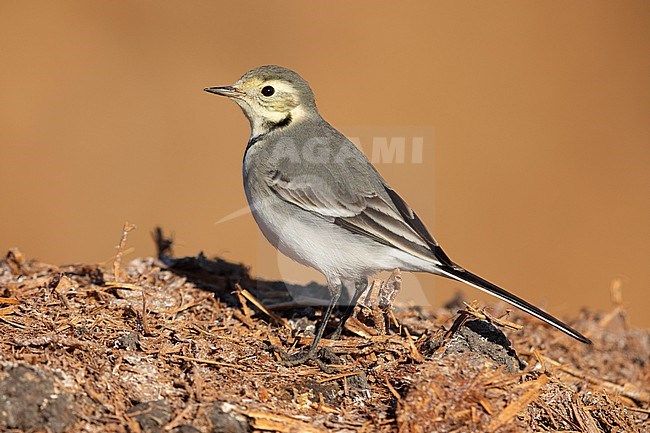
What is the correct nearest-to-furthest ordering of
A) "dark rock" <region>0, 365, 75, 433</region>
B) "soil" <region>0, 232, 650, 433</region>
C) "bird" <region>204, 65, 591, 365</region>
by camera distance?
1. "dark rock" <region>0, 365, 75, 433</region>
2. "soil" <region>0, 232, 650, 433</region>
3. "bird" <region>204, 65, 591, 365</region>

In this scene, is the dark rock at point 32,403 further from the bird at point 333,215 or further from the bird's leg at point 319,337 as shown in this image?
the bird at point 333,215

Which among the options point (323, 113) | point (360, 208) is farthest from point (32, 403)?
point (323, 113)

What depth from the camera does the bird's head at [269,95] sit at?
21.1 feet

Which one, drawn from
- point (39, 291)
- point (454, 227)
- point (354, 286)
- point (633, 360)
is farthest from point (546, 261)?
point (39, 291)

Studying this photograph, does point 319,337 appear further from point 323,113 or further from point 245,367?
point 323,113

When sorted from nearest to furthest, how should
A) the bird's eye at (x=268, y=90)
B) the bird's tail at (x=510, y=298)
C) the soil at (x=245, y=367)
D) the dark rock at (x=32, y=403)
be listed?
the dark rock at (x=32, y=403) < the soil at (x=245, y=367) < the bird's tail at (x=510, y=298) < the bird's eye at (x=268, y=90)

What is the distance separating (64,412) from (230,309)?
89.8 inches

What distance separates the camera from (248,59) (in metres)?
15.2

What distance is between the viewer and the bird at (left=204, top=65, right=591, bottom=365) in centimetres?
548

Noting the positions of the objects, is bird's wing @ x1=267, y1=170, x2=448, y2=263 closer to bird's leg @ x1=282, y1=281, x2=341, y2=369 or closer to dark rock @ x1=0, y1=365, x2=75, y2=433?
bird's leg @ x1=282, y1=281, x2=341, y2=369

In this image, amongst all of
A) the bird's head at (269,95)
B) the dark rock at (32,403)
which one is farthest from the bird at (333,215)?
the dark rock at (32,403)

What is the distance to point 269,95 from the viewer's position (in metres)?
6.43

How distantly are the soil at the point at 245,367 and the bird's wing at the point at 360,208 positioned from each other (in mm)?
396

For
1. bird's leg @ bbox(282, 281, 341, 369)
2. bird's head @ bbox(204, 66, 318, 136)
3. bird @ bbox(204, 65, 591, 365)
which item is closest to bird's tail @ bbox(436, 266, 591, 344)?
bird @ bbox(204, 65, 591, 365)
